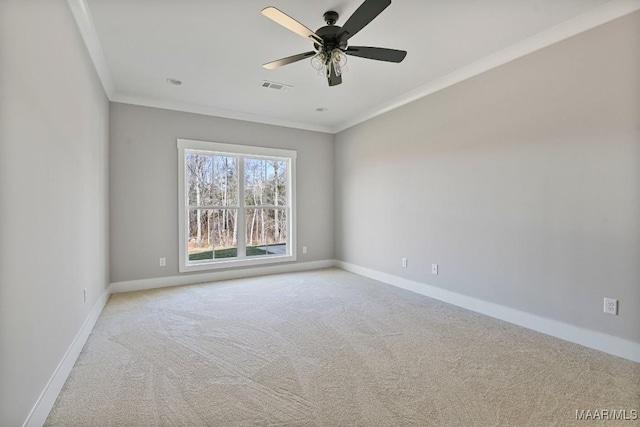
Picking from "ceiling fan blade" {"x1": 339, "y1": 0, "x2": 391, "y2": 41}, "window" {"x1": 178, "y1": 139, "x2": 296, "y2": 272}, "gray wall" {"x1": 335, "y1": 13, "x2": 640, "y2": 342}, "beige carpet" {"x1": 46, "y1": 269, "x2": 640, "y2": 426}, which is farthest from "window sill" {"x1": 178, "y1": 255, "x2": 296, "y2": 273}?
"ceiling fan blade" {"x1": 339, "y1": 0, "x2": 391, "y2": 41}

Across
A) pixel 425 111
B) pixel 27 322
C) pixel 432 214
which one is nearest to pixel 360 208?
pixel 432 214

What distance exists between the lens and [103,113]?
11.9ft

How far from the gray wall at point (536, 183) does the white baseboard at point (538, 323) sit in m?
0.06

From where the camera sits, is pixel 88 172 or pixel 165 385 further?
pixel 88 172

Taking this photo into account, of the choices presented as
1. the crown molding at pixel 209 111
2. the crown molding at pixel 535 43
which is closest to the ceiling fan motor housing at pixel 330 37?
the crown molding at pixel 535 43

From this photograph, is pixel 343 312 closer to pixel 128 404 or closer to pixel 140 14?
pixel 128 404

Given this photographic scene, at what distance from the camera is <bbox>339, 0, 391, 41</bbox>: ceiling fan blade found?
1905 mm

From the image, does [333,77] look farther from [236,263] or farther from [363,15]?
[236,263]

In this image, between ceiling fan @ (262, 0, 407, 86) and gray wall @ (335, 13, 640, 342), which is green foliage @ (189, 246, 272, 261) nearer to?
gray wall @ (335, 13, 640, 342)

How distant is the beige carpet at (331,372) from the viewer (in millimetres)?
1650

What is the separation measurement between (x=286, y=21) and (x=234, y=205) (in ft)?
11.0

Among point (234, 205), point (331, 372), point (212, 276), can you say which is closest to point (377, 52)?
point (331, 372)

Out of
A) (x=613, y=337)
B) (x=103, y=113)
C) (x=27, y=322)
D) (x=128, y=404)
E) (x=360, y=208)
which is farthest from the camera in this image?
(x=360, y=208)

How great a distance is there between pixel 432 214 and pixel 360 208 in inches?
58.5
